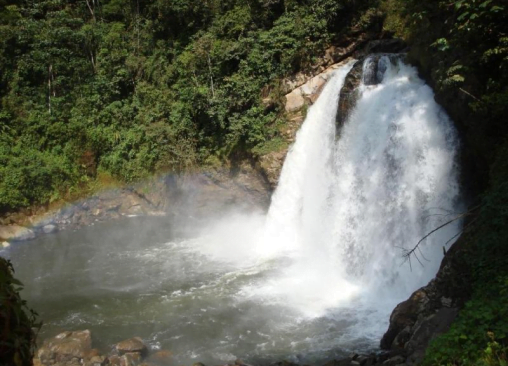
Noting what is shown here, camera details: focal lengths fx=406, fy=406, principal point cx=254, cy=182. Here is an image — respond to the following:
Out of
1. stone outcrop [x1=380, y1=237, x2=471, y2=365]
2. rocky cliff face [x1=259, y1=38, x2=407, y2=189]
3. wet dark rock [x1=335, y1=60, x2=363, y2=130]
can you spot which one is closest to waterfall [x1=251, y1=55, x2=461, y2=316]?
wet dark rock [x1=335, y1=60, x2=363, y2=130]

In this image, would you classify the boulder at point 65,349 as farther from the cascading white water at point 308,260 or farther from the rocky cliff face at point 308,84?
the rocky cliff face at point 308,84

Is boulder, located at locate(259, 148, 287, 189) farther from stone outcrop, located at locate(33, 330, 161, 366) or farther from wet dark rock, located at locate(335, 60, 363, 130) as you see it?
stone outcrop, located at locate(33, 330, 161, 366)

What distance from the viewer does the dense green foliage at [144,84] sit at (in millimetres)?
17531

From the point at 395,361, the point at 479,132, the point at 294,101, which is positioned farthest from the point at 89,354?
the point at 294,101

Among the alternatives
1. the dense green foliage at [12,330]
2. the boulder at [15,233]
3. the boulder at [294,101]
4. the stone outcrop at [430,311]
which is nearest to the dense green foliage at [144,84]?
the boulder at [294,101]

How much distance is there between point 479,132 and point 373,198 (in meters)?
3.62

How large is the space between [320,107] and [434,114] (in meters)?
5.20

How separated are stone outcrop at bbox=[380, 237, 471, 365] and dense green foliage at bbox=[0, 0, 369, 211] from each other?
9690mm

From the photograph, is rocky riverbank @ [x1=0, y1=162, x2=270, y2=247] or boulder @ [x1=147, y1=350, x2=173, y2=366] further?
rocky riverbank @ [x1=0, y1=162, x2=270, y2=247]

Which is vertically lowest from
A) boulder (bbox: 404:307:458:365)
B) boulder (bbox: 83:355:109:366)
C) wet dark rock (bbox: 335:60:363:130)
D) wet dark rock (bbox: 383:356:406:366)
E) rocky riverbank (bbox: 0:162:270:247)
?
boulder (bbox: 83:355:109:366)

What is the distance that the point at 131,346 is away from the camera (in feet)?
30.8

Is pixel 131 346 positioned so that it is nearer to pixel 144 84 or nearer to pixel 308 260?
pixel 308 260

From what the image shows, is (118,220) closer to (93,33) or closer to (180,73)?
(180,73)

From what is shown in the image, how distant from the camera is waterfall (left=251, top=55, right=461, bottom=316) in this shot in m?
10.7
